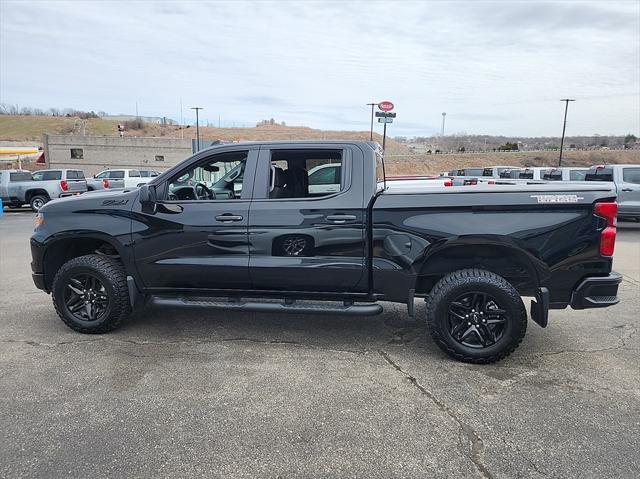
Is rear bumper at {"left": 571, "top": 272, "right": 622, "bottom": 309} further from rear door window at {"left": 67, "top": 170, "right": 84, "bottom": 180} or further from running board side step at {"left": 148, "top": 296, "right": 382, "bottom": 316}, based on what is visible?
rear door window at {"left": 67, "top": 170, "right": 84, "bottom": 180}

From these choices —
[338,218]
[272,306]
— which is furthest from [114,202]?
[338,218]

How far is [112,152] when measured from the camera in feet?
132

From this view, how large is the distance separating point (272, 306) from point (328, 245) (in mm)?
785

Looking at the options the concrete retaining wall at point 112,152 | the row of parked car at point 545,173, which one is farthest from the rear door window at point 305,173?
the concrete retaining wall at point 112,152

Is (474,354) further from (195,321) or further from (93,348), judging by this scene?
(93,348)

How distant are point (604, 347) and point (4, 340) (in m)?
5.88

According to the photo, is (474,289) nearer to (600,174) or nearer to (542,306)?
(542,306)

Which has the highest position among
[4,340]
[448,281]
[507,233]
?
[507,233]

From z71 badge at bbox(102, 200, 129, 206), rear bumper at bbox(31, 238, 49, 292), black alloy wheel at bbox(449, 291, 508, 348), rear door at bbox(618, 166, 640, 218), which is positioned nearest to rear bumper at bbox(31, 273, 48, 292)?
rear bumper at bbox(31, 238, 49, 292)

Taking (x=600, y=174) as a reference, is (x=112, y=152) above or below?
above

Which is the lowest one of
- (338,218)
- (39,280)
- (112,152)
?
(39,280)

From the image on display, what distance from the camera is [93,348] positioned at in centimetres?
451

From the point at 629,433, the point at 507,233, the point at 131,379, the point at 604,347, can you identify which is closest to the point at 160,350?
the point at 131,379

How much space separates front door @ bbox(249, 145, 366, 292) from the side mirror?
984mm
